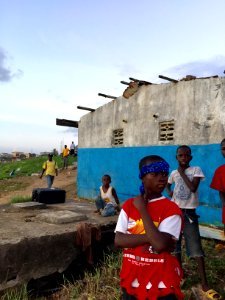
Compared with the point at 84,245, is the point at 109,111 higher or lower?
higher

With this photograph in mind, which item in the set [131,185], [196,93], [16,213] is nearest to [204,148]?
[196,93]

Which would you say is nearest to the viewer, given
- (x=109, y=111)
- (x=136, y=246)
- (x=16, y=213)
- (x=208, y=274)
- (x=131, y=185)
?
(x=136, y=246)

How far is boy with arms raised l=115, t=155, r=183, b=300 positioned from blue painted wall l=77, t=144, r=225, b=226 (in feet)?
18.3

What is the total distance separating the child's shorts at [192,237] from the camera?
12.1ft

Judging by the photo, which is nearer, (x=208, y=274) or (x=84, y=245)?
(x=208, y=274)

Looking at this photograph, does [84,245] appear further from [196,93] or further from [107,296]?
[196,93]

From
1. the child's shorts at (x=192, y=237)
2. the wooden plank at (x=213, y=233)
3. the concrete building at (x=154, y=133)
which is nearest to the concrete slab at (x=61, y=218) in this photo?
the child's shorts at (x=192, y=237)

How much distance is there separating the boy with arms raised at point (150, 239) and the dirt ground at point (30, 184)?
11.6m

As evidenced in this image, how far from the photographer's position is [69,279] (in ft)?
16.3

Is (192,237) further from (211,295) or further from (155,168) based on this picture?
(155,168)

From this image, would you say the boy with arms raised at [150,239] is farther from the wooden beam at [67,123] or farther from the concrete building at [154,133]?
the wooden beam at [67,123]

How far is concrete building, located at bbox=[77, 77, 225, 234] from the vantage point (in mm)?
7742

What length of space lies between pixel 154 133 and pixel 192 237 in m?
6.04

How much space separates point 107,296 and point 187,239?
1212 millimetres
